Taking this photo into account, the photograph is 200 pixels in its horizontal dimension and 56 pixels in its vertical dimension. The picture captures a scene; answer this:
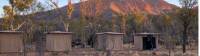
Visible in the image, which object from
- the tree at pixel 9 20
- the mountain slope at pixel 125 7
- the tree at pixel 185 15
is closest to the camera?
the tree at pixel 185 15

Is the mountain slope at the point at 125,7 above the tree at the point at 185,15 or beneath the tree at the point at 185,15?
above

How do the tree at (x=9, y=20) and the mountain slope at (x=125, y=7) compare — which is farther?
the mountain slope at (x=125, y=7)

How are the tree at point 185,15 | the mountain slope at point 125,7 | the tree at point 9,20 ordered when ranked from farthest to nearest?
the mountain slope at point 125,7
the tree at point 9,20
the tree at point 185,15

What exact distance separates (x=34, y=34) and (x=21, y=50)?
329cm

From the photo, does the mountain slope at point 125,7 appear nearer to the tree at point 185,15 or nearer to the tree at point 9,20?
the tree at point 9,20

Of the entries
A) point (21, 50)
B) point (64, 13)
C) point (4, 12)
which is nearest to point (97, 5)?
point (64, 13)

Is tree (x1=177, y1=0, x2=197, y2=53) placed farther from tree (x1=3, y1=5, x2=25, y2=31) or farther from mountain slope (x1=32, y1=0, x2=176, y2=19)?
mountain slope (x1=32, y1=0, x2=176, y2=19)

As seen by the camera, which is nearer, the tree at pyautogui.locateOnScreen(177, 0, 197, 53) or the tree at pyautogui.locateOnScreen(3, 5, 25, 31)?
the tree at pyautogui.locateOnScreen(177, 0, 197, 53)

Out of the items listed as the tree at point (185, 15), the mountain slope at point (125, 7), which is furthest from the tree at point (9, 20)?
the tree at point (185, 15)

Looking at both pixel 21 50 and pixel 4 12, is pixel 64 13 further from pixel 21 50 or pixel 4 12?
pixel 21 50

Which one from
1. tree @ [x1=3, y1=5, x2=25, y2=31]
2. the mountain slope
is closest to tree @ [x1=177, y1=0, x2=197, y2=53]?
tree @ [x1=3, y1=5, x2=25, y2=31]

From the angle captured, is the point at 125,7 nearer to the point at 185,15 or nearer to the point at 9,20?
the point at 9,20

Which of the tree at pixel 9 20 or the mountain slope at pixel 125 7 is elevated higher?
the mountain slope at pixel 125 7

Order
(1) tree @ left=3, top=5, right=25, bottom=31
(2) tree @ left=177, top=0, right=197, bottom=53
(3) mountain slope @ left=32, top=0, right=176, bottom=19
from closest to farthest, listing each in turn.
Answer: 1. (2) tree @ left=177, top=0, right=197, bottom=53
2. (1) tree @ left=3, top=5, right=25, bottom=31
3. (3) mountain slope @ left=32, top=0, right=176, bottom=19
